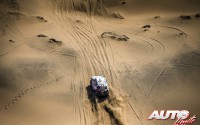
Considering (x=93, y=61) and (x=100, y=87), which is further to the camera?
(x=93, y=61)

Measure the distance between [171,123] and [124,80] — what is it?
7.65m

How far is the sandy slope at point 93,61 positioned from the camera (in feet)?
93.2

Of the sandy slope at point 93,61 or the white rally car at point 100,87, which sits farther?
the white rally car at point 100,87

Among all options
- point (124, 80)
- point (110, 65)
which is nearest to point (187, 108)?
point (124, 80)

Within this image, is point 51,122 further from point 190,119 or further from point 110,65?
point 190,119

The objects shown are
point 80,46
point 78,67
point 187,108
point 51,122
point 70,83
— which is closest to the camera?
point 51,122

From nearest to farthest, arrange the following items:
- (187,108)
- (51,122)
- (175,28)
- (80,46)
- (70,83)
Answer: (51,122)
(187,108)
(70,83)
(80,46)
(175,28)

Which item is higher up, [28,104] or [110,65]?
[110,65]

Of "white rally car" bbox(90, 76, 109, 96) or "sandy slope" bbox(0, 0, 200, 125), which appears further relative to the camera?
"white rally car" bbox(90, 76, 109, 96)

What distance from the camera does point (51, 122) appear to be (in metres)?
27.1

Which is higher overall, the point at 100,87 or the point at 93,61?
the point at 93,61

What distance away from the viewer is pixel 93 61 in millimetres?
34906

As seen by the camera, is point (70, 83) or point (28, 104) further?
point (70, 83)

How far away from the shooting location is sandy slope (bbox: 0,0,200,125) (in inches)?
1119
